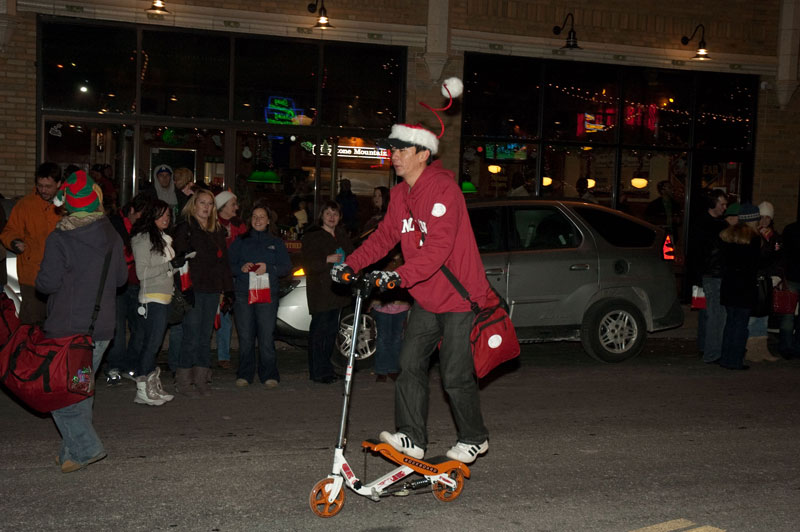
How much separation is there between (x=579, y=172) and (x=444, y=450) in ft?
34.4

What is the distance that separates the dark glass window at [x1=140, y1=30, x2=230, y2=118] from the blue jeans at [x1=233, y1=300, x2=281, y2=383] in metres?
6.13

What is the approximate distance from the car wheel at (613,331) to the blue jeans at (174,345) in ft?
14.8

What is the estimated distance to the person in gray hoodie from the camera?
19.9 ft

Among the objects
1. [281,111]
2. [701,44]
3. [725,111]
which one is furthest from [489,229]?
[725,111]

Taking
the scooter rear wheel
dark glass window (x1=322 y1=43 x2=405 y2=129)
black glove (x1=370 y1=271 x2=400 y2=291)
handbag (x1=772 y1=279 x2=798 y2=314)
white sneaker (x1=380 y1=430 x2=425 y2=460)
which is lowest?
the scooter rear wheel

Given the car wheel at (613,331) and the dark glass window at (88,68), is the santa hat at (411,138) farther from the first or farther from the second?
the dark glass window at (88,68)

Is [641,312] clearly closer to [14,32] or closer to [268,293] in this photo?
[268,293]

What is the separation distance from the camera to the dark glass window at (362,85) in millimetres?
15156

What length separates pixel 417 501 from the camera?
5.79 meters

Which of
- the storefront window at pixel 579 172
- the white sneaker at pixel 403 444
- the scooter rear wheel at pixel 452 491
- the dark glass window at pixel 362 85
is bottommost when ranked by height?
the scooter rear wheel at pixel 452 491

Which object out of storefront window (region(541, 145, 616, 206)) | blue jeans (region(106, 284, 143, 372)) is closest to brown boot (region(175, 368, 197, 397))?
blue jeans (region(106, 284, 143, 372))

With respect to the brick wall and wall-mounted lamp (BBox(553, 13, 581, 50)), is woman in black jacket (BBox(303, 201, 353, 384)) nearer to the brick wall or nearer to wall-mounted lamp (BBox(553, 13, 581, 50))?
the brick wall

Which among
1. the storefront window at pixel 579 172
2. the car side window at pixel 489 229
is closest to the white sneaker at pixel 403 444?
the car side window at pixel 489 229

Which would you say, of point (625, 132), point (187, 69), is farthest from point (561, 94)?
point (187, 69)
